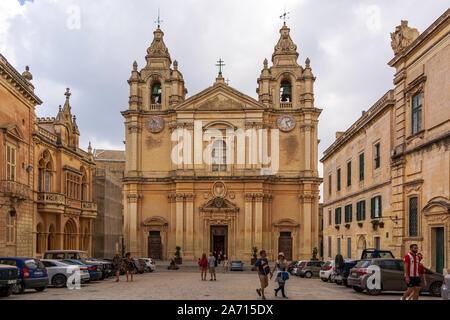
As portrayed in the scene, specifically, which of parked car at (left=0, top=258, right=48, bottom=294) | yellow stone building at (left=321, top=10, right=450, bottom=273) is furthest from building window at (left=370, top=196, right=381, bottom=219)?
parked car at (left=0, top=258, right=48, bottom=294)

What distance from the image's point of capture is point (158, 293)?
66.4ft

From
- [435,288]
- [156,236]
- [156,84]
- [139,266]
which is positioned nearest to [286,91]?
[156,84]

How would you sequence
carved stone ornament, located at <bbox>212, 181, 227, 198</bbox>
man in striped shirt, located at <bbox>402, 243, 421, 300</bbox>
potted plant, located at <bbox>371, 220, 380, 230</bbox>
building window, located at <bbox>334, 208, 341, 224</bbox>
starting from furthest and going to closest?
carved stone ornament, located at <bbox>212, 181, 227, 198</bbox> < building window, located at <bbox>334, 208, 341, 224</bbox> < potted plant, located at <bbox>371, 220, 380, 230</bbox> < man in striped shirt, located at <bbox>402, 243, 421, 300</bbox>

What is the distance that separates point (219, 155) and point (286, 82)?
9.54 metres

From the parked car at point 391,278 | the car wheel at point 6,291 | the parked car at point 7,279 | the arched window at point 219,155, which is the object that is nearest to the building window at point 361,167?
the parked car at point 391,278

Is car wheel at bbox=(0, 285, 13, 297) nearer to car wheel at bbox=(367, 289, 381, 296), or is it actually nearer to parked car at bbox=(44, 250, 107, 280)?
parked car at bbox=(44, 250, 107, 280)

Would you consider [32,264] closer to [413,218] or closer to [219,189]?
[413,218]

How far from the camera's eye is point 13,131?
101 feet

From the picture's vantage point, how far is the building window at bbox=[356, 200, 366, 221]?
112 ft

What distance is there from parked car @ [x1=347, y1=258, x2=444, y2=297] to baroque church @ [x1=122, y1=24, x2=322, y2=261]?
28710mm

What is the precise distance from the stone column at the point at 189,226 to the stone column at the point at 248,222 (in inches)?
189

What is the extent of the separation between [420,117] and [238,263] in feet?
74.3

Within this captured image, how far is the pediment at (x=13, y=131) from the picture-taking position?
2936 centimetres
